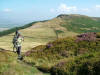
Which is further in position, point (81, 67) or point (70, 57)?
point (70, 57)

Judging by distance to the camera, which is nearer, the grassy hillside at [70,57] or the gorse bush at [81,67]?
the gorse bush at [81,67]

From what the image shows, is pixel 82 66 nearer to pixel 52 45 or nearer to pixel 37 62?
pixel 37 62

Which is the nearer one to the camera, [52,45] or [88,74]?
[88,74]

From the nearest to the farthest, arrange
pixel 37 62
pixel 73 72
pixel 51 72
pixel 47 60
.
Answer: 1. pixel 73 72
2. pixel 51 72
3. pixel 37 62
4. pixel 47 60

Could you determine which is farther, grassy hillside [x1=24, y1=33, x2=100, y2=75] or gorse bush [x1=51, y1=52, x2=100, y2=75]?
grassy hillside [x1=24, y1=33, x2=100, y2=75]

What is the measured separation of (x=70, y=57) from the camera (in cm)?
1959

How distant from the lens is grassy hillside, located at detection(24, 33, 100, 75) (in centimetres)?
1358

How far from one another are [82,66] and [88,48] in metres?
8.89

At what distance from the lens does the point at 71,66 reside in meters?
14.5

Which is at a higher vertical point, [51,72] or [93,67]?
[93,67]

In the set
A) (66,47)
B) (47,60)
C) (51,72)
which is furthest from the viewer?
(66,47)

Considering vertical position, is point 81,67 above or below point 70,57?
above

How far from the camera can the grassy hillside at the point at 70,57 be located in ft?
44.6

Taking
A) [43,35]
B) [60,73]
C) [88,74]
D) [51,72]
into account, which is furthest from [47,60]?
[43,35]
